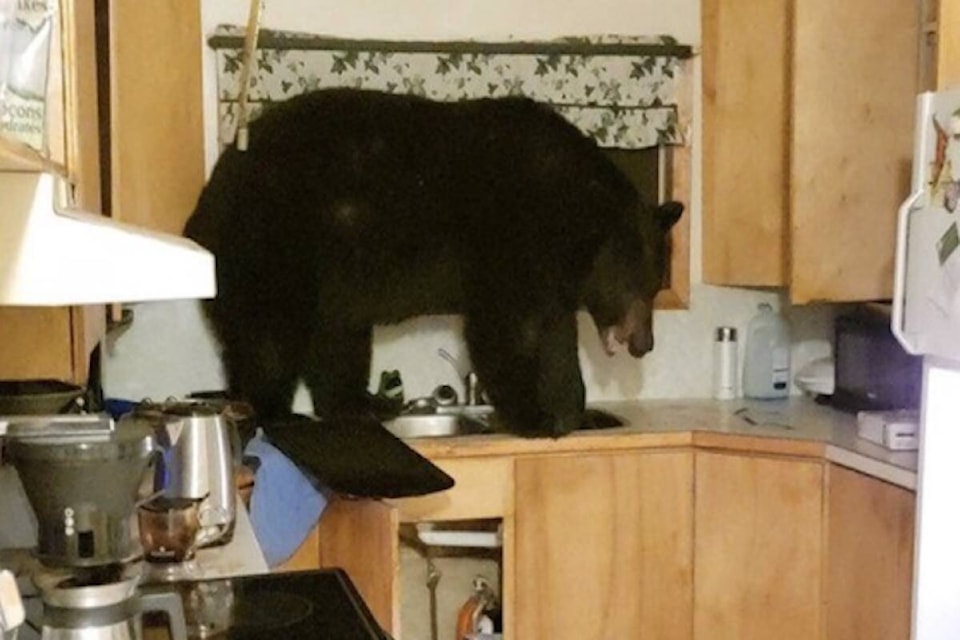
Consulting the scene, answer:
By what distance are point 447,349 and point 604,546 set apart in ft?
2.29

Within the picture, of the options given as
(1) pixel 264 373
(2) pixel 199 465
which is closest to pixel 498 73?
(1) pixel 264 373

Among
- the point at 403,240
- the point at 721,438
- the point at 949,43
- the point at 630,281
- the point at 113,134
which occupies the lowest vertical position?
the point at 721,438

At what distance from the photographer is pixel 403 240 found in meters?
2.92

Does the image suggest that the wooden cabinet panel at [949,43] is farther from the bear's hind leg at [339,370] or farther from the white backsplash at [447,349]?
the bear's hind leg at [339,370]

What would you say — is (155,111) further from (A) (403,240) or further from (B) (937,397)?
(B) (937,397)

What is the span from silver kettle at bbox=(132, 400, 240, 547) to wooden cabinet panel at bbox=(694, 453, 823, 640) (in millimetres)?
1457

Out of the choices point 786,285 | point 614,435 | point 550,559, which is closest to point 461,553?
point 550,559

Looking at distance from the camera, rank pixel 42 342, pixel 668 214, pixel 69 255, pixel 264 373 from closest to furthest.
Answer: pixel 69 255
pixel 42 342
pixel 264 373
pixel 668 214

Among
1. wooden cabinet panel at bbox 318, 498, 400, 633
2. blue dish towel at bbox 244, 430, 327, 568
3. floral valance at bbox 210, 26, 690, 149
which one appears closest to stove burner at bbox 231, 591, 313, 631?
wooden cabinet panel at bbox 318, 498, 400, 633

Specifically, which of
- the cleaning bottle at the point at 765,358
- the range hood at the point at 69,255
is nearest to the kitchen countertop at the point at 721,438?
the cleaning bottle at the point at 765,358

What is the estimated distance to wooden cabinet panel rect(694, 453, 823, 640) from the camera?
286cm

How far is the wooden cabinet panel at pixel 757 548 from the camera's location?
9.38 feet

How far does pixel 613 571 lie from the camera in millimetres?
3004

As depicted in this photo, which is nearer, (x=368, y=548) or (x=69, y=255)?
(x=69, y=255)
